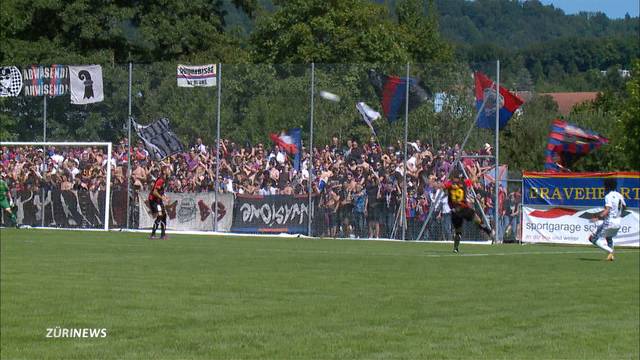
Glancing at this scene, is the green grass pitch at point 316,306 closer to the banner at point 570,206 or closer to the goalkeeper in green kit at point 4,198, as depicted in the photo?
the banner at point 570,206

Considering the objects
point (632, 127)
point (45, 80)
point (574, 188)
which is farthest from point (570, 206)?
point (632, 127)

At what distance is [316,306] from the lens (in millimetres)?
15094

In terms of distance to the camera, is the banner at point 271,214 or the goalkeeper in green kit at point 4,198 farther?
the goalkeeper in green kit at point 4,198

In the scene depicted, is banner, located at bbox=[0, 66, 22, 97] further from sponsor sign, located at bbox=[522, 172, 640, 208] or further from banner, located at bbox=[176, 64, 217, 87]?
sponsor sign, located at bbox=[522, 172, 640, 208]

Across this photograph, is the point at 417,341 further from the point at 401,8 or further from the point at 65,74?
the point at 401,8

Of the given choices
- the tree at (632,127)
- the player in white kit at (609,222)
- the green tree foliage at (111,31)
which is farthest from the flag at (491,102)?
the tree at (632,127)

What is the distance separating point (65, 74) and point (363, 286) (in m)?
28.2

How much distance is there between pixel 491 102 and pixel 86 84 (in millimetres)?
14966

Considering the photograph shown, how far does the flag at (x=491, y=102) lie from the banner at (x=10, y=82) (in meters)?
17.5

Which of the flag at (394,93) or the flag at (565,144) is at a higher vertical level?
the flag at (394,93)

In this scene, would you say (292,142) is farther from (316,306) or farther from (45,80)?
(316,306)

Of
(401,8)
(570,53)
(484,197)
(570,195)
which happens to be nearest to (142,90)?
(484,197)

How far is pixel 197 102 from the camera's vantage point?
41.4m

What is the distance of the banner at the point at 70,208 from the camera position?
137 ft
